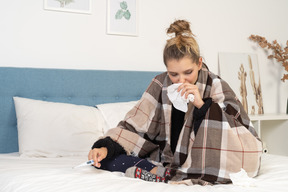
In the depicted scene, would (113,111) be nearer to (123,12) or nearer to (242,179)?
(123,12)

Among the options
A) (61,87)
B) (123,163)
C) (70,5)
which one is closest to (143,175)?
(123,163)

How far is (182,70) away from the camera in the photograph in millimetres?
1665

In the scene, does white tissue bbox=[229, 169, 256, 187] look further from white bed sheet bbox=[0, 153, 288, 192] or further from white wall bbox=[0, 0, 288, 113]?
white wall bbox=[0, 0, 288, 113]

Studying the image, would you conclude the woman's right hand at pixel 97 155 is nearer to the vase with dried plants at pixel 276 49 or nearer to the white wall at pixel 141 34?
the white wall at pixel 141 34

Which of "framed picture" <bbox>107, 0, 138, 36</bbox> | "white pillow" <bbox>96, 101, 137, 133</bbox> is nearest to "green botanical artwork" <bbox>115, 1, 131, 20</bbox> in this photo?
"framed picture" <bbox>107, 0, 138, 36</bbox>

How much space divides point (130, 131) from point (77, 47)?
3.55ft

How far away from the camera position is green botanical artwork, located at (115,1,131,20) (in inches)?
117

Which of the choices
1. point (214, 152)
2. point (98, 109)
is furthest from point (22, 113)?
point (214, 152)

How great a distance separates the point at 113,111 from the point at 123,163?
2.92 ft

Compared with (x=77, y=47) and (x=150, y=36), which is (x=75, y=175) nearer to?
(x=77, y=47)

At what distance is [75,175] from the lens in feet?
5.18

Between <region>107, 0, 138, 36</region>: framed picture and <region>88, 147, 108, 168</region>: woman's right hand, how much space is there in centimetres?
140

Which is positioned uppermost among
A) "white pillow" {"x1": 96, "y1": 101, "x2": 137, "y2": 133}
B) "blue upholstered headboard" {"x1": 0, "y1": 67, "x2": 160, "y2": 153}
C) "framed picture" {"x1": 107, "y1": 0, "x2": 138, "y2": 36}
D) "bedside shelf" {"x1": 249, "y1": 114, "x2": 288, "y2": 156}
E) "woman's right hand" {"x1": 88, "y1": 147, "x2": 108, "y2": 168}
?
"framed picture" {"x1": 107, "y1": 0, "x2": 138, "y2": 36}

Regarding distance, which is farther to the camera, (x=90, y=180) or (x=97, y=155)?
(x=97, y=155)
